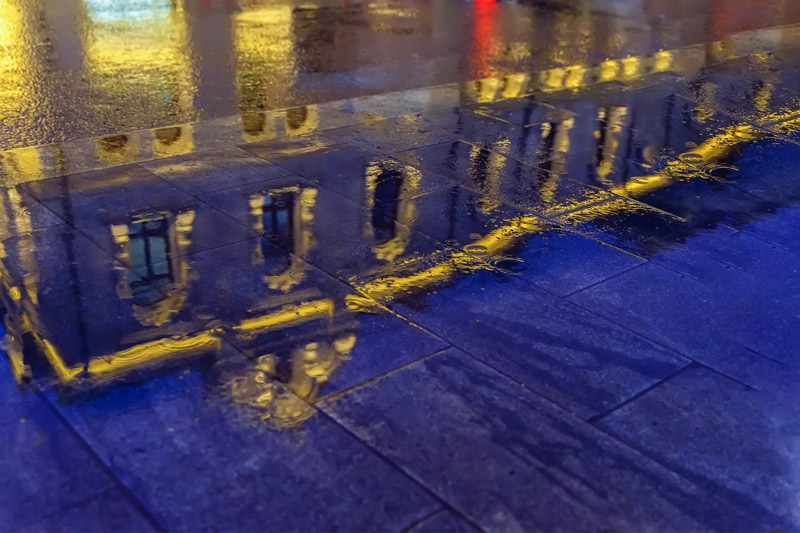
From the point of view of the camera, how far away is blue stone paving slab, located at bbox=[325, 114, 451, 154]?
791cm

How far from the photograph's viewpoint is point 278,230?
6027 mm

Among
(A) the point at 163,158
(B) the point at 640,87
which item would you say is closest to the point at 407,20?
(B) the point at 640,87

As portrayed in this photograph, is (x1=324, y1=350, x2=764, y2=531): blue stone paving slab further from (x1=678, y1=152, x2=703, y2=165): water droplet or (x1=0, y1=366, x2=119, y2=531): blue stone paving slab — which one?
(x1=678, y1=152, x2=703, y2=165): water droplet

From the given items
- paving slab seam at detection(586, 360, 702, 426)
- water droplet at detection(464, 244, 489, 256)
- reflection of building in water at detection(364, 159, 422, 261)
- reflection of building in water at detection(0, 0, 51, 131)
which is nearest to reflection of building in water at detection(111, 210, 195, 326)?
reflection of building in water at detection(364, 159, 422, 261)

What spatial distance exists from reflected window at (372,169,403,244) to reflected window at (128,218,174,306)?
4.83 ft

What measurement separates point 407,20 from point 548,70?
3953 millimetres

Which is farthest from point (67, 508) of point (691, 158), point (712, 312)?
point (691, 158)

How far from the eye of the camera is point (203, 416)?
402cm

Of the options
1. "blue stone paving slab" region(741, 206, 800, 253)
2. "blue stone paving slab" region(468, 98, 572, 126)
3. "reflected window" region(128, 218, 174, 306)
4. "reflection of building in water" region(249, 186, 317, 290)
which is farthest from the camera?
"blue stone paving slab" region(468, 98, 572, 126)

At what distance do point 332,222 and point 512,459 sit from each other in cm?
283

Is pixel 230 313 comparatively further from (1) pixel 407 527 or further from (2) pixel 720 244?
(2) pixel 720 244

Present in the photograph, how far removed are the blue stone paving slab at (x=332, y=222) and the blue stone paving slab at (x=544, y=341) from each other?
478 millimetres

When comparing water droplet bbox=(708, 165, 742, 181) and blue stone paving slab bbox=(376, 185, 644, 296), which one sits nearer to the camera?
blue stone paving slab bbox=(376, 185, 644, 296)

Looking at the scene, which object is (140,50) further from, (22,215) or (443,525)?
(443,525)
